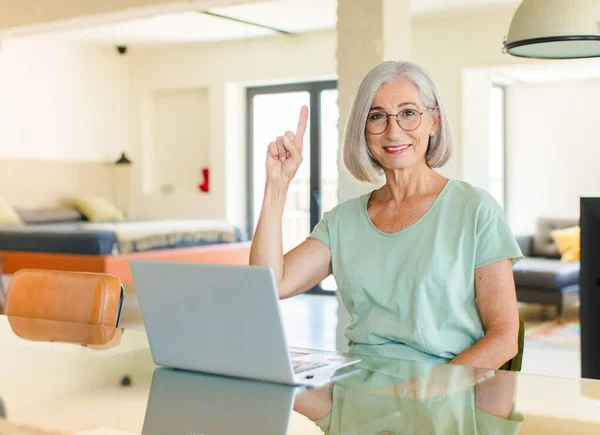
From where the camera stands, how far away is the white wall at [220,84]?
8.16m

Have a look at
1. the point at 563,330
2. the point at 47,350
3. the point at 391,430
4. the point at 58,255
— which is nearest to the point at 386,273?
the point at 391,430

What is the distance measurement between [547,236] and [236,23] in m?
3.51

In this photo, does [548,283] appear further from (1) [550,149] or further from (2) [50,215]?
(2) [50,215]

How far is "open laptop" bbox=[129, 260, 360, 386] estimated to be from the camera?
53.7 inches

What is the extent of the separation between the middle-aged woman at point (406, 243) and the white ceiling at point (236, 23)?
4.63 metres

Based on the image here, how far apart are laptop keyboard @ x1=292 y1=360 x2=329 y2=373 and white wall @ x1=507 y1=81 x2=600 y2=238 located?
6915 mm

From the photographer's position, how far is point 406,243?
1.81 m

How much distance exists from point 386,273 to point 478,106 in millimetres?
5857

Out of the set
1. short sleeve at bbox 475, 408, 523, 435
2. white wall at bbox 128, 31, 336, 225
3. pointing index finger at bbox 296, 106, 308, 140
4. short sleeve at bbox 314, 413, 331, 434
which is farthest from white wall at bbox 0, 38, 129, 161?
short sleeve at bbox 475, 408, 523, 435

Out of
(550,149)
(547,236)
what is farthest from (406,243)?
(550,149)

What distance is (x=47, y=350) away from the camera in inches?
75.7

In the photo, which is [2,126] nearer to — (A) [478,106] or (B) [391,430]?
(A) [478,106]

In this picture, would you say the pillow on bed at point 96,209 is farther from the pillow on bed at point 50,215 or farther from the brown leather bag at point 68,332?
the brown leather bag at point 68,332

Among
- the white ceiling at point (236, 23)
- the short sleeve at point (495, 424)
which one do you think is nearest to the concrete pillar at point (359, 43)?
the white ceiling at point (236, 23)
